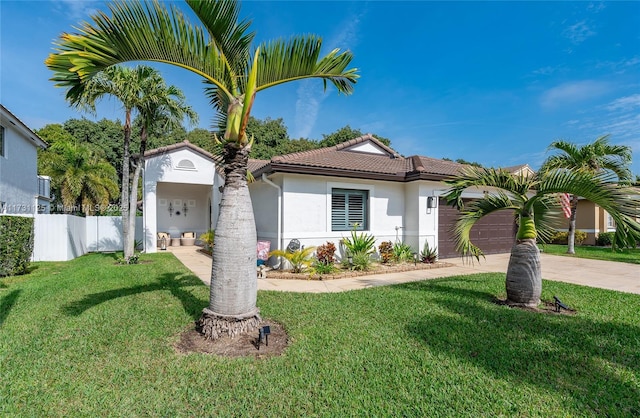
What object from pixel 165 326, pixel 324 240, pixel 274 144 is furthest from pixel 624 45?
pixel 274 144

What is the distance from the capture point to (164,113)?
481 inches

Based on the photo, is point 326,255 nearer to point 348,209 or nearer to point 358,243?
point 358,243

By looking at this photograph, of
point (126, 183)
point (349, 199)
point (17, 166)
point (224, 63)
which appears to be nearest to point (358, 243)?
point (349, 199)

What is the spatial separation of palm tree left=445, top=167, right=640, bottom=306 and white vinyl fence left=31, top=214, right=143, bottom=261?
15149 mm

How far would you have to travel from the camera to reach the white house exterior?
15.5 metres

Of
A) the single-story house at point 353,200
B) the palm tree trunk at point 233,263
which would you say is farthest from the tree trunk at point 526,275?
the palm tree trunk at point 233,263

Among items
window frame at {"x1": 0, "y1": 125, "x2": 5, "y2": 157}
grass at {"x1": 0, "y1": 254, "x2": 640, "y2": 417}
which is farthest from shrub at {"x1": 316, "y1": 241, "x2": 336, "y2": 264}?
window frame at {"x1": 0, "y1": 125, "x2": 5, "y2": 157}

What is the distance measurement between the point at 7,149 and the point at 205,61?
586 inches

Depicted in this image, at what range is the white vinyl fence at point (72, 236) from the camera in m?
12.5

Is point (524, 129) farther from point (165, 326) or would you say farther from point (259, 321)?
point (165, 326)

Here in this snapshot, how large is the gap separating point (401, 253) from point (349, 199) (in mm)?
2833

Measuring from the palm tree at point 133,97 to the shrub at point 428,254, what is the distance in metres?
11.0

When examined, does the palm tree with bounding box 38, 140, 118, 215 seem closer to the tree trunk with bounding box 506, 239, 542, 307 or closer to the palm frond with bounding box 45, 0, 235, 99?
the palm frond with bounding box 45, 0, 235, 99

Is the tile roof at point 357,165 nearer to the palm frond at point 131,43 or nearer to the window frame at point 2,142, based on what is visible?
the palm frond at point 131,43
